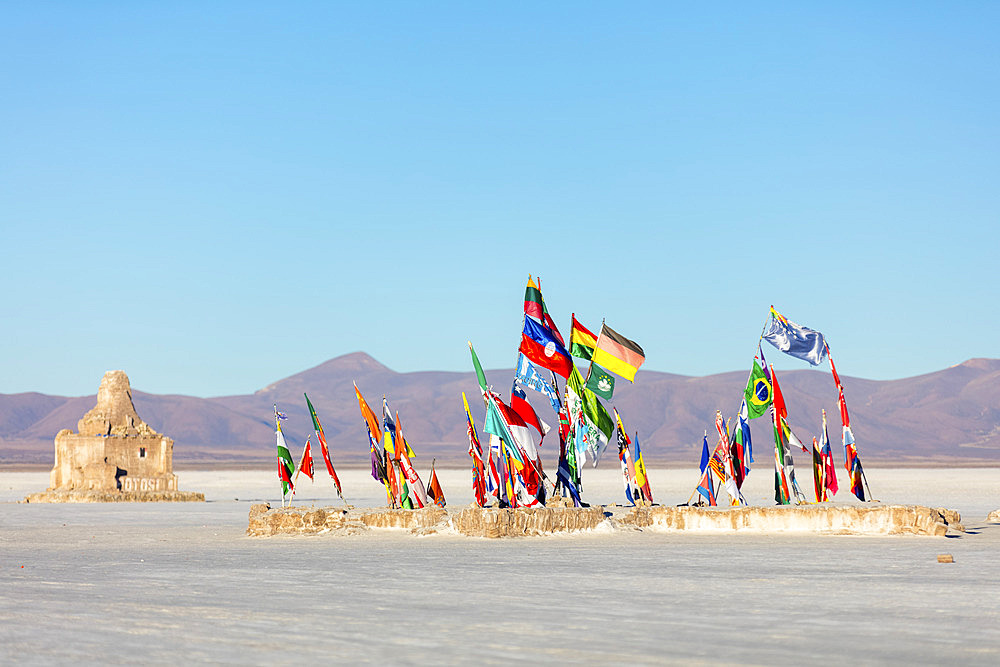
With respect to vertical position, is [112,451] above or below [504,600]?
above

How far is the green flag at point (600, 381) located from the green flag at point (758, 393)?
10.5 ft

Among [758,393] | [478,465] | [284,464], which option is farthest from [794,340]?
[284,464]

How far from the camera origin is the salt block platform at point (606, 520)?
2398 centimetres

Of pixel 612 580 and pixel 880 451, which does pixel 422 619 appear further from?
pixel 880 451

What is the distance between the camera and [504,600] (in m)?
14.2

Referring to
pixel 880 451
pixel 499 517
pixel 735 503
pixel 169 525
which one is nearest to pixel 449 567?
pixel 499 517

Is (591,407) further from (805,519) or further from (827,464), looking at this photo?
(827,464)

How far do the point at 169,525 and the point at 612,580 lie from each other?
56.0ft

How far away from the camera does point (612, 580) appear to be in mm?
16375

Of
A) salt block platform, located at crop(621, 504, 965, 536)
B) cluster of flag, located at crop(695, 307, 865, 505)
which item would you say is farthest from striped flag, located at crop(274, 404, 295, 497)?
cluster of flag, located at crop(695, 307, 865, 505)

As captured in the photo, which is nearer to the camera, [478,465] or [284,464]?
[478,465]

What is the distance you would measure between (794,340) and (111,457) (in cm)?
2757

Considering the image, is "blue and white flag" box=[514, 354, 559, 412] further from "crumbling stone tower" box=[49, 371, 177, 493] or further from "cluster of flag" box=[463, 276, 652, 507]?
"crumbling stone tower" box=[49, 371, 177, 493]

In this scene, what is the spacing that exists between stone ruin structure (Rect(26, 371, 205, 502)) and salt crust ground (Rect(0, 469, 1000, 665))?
19.5 metres
